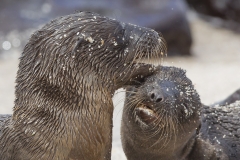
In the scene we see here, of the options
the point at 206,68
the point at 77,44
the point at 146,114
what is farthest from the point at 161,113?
the point at 206,68

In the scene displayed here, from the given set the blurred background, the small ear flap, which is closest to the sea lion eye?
the small ear flap

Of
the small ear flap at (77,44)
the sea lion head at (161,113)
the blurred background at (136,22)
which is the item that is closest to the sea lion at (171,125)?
the sea lion head at (161,113)

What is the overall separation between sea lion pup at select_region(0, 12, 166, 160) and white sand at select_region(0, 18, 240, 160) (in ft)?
5.99

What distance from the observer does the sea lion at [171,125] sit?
479 centimetres

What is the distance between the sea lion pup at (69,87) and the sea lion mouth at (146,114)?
15.0 inches

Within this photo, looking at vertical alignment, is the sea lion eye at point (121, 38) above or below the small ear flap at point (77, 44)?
above

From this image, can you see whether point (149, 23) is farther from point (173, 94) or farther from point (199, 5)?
point (173, 94)

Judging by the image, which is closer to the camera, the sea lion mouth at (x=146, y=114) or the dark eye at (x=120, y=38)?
the dark eye at (x=120, y=38)

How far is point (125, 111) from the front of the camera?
5.11 m

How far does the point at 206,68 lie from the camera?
10.5 meters

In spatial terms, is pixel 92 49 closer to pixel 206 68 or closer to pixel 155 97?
pixel 155 97

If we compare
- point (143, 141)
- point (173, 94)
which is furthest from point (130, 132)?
point (173, 94)

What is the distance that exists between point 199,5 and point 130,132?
9003 millimetres

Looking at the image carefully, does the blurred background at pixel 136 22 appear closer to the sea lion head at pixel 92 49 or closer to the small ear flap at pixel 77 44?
the sea lion head at pixel 92 49
